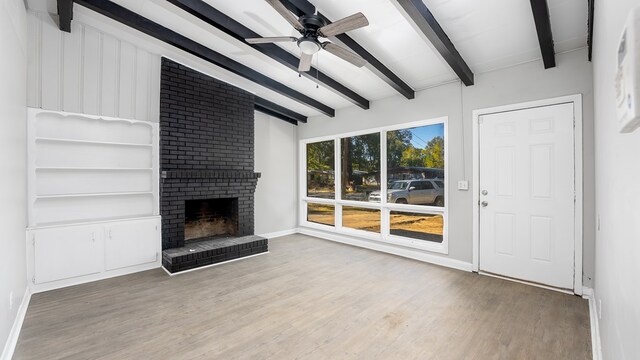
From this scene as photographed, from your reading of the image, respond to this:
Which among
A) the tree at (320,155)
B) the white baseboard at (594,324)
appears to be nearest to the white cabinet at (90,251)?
the tree at (320,155)

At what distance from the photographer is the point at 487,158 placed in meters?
3.77

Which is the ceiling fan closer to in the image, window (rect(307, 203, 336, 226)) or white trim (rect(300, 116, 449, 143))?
white trim (rect(300, 116, 449, 143))

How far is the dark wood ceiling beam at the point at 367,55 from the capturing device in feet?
9.02

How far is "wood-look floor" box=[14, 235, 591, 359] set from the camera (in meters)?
2.22

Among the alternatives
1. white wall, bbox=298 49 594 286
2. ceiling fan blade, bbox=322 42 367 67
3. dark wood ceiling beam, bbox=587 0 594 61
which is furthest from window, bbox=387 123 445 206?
ceiling fan blade, bbox=322 42 367 67

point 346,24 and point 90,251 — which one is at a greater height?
point 346,24

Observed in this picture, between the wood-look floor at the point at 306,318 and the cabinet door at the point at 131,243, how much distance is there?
234 millimetres

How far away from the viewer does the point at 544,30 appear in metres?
2.71

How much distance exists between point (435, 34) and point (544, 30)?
3.22 ft

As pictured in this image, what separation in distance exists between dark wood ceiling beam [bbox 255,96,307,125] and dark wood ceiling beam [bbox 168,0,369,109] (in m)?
1.72

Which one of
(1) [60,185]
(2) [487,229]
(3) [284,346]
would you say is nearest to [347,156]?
(2) [487,229]

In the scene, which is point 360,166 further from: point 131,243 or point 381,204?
point 131,243

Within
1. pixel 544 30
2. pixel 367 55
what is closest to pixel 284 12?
pixel 367 55

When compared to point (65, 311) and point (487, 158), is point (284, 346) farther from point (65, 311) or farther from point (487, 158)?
point (487, 158)
